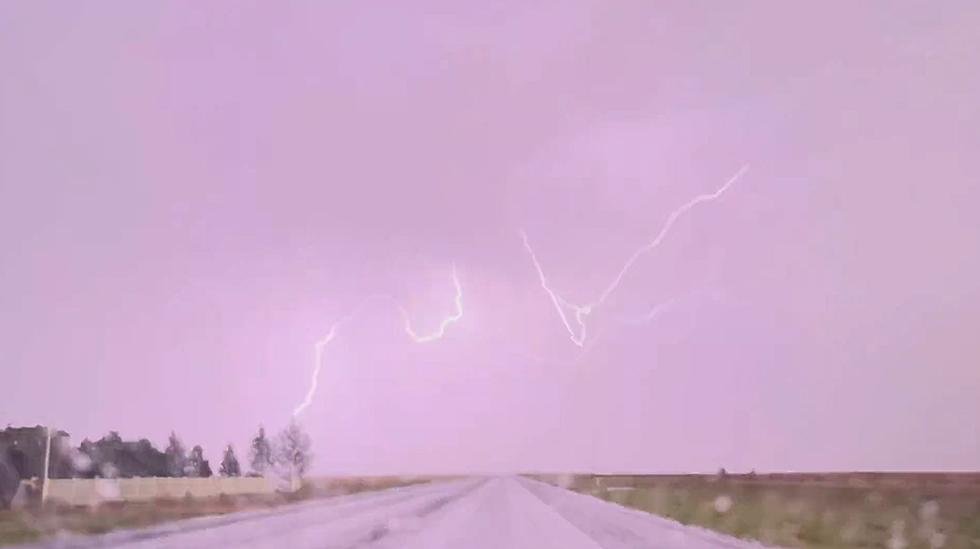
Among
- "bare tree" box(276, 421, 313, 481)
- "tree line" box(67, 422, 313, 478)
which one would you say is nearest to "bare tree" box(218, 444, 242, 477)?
"tree line" box(67, 422, 313, 478)

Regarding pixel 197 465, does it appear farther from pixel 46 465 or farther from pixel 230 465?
pixel 46 465

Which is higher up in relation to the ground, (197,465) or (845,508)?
(197,465)

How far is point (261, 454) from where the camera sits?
651 cm

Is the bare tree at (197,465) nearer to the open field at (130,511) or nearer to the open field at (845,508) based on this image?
the open field at (130,511)

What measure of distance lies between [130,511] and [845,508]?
526 cm

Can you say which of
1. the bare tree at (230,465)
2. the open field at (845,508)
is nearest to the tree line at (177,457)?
the bare tree at (230,465)

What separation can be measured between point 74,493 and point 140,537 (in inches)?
27.6

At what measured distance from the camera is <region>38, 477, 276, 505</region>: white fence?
683cm

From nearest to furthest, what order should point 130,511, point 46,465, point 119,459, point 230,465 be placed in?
point 46,465 < point 230,465 < point 119,459 < point 130,511

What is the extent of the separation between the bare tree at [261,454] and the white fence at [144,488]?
106mm

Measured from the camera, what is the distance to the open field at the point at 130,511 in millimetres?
6359

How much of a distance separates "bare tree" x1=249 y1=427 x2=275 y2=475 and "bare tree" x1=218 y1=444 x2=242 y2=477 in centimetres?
11

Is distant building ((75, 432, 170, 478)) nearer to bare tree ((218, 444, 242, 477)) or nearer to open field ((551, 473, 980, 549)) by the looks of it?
bare tree ((218, 444, 242, 477))

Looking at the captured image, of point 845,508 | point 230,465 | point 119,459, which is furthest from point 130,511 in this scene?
point 845,508
